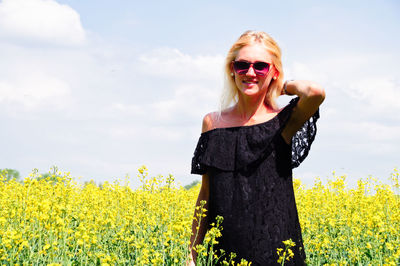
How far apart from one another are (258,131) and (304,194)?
14.4ft

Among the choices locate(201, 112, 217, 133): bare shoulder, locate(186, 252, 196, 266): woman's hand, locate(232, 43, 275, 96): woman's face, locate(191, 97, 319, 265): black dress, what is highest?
locate(232, 43, 275, 96): woman's face

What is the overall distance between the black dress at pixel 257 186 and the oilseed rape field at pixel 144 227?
0.29 feet

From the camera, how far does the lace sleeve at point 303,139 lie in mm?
2713

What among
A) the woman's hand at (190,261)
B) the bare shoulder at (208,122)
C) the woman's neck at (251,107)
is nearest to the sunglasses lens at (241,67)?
the woman's neck at (251,107)

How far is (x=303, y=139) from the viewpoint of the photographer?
2.74 meters

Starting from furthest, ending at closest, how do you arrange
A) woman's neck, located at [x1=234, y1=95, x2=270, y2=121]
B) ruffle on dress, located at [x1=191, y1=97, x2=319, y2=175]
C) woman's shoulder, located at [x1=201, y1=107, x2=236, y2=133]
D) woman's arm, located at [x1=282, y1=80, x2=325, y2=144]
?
woman's shoulder, located at [x1=201, y1=107, x2=236, y2=133] < woman's neck, located at [x1=234, y1=95, x2=270, y2=121] < ruffle on dress, located at [x1=191, y1=97, x2=319, y2=175] < woman's arm, located at [x1=282, y1=80, x2=325, y2=144]

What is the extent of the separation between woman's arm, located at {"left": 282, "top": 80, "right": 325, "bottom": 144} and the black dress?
42mm

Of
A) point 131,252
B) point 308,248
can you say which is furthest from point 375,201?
point 131,252

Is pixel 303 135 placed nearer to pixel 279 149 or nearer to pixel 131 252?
pixel 279 149

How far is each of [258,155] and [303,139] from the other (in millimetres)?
331

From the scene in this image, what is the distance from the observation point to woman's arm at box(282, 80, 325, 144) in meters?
2.50

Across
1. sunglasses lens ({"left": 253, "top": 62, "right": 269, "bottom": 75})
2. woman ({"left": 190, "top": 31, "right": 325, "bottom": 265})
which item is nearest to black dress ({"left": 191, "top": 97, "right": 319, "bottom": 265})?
woman ({"left": 190, "top": 31, "right": 325, "bottom": 265})

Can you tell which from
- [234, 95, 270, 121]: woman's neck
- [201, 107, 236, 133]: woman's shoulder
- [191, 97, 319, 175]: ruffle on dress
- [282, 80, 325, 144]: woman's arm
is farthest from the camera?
[201, 107, 236, 133]: woman's shoulder

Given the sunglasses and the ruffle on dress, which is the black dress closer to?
the ruffle on dress
